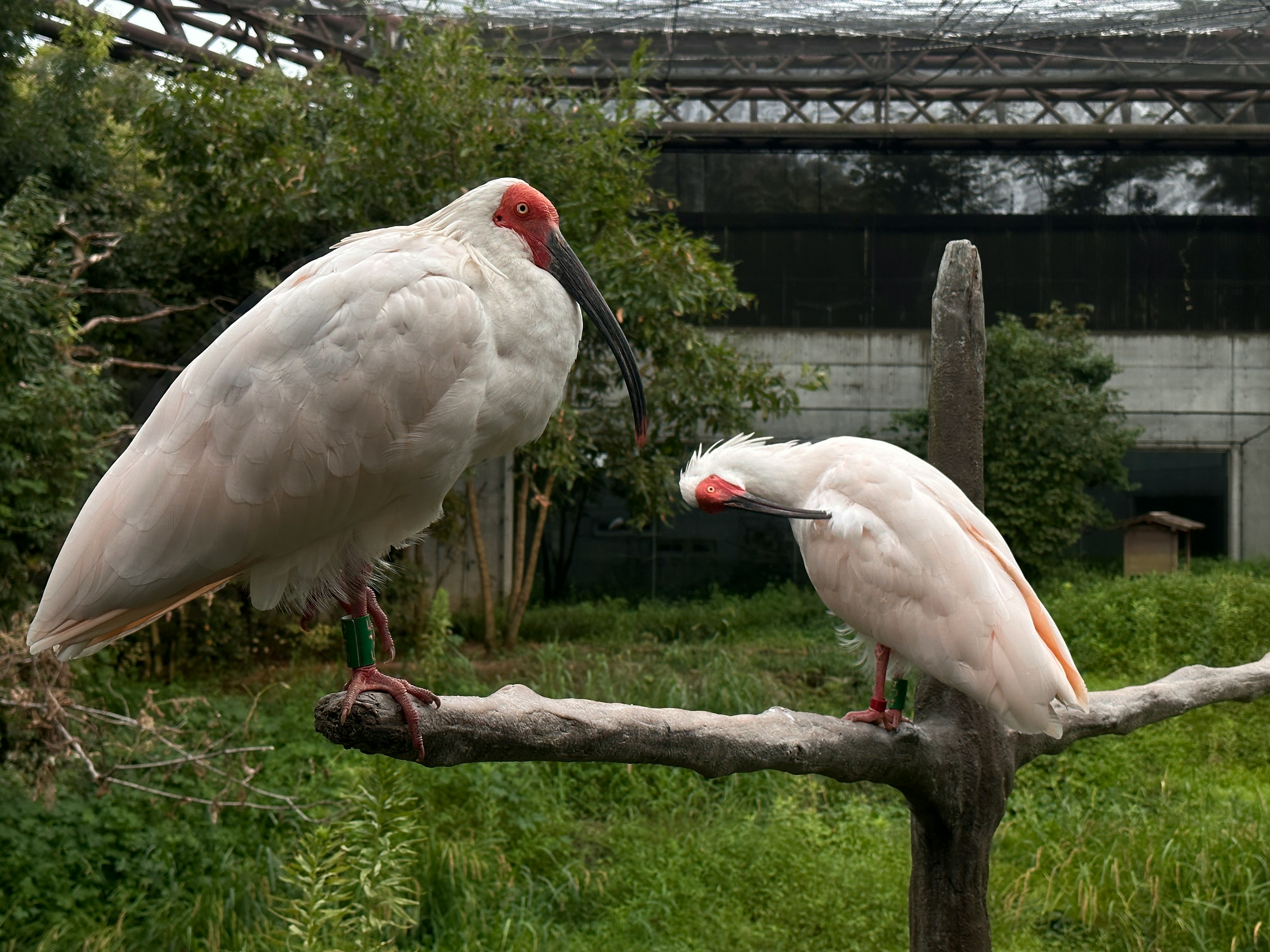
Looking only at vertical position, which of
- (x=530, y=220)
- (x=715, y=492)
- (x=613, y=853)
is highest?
(x=530, y=220)

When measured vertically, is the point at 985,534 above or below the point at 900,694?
above

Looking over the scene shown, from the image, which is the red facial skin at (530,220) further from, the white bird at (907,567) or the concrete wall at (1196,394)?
the concrete wall at (1196,394)

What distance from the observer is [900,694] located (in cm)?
270

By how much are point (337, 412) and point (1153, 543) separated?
10.6 metres

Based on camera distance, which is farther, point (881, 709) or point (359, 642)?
point (881, 709)

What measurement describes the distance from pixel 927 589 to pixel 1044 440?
8.72 metres

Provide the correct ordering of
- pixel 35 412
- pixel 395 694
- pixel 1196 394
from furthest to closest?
pixel 1196 394 → pixel 35 412 → pixel 395 694

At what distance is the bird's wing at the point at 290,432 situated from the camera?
65.7 inches

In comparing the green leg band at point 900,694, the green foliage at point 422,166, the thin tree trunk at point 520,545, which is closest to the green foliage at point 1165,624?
the green foliage at point 422,166

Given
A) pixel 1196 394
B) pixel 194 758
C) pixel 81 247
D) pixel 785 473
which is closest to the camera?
pixel 785 473

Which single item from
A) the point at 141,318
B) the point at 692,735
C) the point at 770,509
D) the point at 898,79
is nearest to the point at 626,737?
the point at 692,735

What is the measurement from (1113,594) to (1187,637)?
Answer: 3.22 feet

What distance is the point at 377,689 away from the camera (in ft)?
5.44

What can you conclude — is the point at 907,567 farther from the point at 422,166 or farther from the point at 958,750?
the point at 422,166
